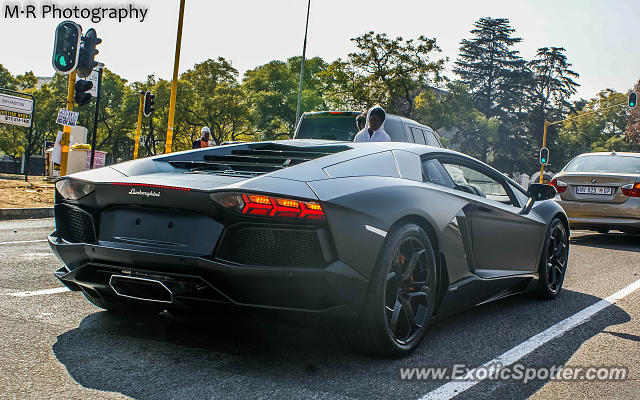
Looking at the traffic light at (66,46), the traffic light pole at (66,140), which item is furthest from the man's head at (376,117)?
the traffic light pole at (66,140)

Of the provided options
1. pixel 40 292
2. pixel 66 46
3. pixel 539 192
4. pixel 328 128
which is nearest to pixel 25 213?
pixel 66 46

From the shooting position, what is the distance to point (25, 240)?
26.1ft

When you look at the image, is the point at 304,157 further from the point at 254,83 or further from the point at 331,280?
the point at 254,83

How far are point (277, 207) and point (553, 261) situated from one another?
10.8ft

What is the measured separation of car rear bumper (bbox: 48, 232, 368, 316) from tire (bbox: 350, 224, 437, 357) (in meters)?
0.11

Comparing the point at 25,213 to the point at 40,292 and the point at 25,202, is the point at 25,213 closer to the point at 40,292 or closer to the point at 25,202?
the point at 25,202

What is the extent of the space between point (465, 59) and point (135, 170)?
7108 cm

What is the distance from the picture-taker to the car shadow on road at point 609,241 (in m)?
9.86

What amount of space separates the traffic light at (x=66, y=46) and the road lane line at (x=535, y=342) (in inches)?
415

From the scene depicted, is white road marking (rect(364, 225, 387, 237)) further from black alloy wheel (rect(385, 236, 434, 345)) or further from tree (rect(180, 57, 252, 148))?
tree (rect(180, 57, 252, 148))

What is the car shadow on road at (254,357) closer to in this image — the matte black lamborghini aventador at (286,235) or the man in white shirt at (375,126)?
the matte black lamborghini aventador at (286,235)

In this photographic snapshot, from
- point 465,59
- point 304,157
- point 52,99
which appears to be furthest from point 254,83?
point 304,157

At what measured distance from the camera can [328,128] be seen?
10.8 meters

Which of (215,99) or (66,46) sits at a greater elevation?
(215,99)
